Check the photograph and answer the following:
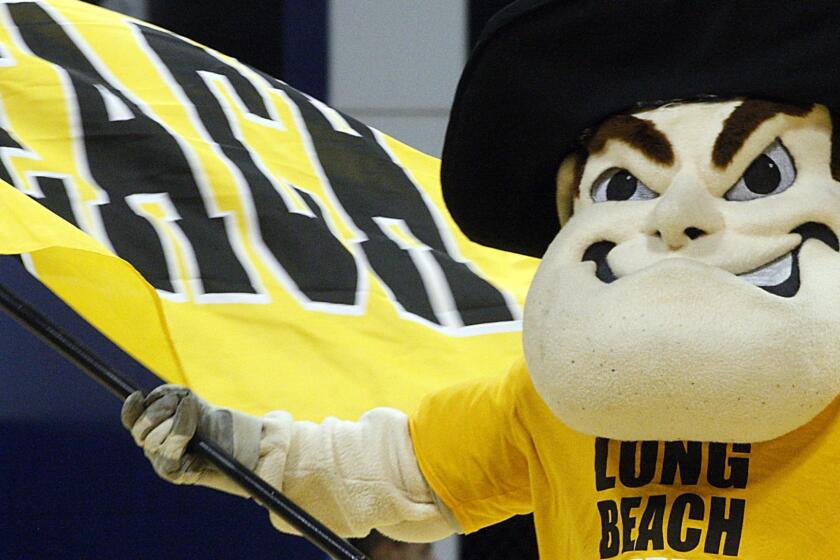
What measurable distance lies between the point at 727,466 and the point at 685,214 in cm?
20

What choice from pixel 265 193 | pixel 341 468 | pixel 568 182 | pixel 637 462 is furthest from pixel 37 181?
pixel 637 462

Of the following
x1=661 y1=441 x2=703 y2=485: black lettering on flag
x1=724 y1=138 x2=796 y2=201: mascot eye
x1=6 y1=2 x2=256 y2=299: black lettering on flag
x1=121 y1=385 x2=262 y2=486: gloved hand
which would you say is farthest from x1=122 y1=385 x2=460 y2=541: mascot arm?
x1=724 y1=138 x2=796 y2=201: mascot eye

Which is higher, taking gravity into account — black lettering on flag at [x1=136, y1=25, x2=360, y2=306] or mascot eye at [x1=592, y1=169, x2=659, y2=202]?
mascot eye at [x1=592, y1=169, x2=659, y2=202]

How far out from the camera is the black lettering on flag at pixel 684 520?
4.00ft

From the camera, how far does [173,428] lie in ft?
4.43

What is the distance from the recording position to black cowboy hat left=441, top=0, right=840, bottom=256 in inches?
47.7

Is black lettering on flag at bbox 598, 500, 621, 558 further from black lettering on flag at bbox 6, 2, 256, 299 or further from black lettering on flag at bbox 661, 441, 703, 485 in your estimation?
black lettering on flag at bbox 6, 2, 256, 299

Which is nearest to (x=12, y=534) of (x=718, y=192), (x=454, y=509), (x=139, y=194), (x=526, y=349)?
(x=139, y=194)

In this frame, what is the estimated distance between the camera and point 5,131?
60.1 inches

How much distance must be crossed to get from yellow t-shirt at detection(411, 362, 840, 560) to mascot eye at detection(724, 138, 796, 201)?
0.57 feet

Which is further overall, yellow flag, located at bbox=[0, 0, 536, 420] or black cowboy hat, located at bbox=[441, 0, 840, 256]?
yellow flag, located at bbox=[0, 0, 536, 420]

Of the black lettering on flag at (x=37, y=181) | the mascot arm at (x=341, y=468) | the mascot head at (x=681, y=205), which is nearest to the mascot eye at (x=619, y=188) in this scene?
the mascot head at (x=681, y=205)

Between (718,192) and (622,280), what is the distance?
0.35 feet

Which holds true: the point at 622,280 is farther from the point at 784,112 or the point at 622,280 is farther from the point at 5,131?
the point at 5,131
